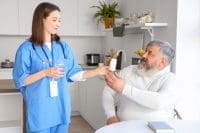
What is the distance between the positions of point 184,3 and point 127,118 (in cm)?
127

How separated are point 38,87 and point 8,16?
2571 millimetres

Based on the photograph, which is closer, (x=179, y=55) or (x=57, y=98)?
(x=57, y=98)

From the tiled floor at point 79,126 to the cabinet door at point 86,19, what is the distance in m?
1.39

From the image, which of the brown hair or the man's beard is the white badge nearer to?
the brown hair

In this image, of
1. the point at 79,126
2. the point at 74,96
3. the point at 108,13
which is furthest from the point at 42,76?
the point at 74,96

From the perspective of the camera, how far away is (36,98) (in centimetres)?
210

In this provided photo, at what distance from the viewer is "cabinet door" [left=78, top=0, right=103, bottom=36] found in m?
4.67

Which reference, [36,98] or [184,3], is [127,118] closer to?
[36,98]

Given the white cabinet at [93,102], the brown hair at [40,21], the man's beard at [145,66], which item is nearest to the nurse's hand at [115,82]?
the man's beard at [145,66]

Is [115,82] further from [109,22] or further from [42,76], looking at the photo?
[109,22]

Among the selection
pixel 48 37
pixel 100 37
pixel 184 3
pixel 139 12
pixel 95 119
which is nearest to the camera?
pixel 48 37

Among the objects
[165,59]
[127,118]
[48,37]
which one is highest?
[48,37]

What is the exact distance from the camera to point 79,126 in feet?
13.9

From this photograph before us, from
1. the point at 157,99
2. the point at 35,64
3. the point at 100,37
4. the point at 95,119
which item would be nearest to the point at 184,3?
the point at 157,99
